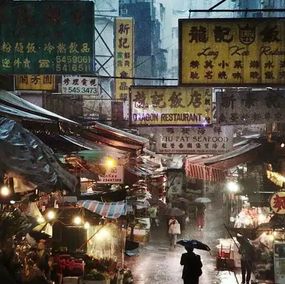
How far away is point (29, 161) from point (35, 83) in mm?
11390

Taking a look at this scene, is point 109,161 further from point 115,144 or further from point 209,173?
point 209,173

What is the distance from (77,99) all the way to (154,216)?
10.6 meters

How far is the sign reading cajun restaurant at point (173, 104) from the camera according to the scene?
57.6 feet

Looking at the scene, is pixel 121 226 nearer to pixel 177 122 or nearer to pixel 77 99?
pixel 177 122

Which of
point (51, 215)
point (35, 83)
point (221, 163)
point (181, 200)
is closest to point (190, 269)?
point (51, 215)

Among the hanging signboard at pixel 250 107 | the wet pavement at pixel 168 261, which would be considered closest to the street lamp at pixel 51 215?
the wet pavement at pixel 168 261

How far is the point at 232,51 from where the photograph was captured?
11.1 meters

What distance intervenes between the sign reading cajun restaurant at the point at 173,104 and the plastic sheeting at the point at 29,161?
11024 millimetres

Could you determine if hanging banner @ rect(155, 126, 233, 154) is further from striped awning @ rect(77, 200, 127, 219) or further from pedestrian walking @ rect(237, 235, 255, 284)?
→ pedestrian walking @ rect(237, 235, 255, 284)

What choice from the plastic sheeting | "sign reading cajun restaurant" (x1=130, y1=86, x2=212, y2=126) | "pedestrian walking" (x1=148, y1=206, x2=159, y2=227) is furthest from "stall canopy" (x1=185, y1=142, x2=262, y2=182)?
"pedestrian walking" (x1=148, y1=206, x2=159, y2=227)

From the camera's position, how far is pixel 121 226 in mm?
17391

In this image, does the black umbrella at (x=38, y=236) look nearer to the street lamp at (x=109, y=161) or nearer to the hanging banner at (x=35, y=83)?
the street lamp at (x=109, y=161)

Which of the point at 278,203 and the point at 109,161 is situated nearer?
the point at 109,161

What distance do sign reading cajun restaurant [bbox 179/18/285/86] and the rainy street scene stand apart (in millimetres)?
21
